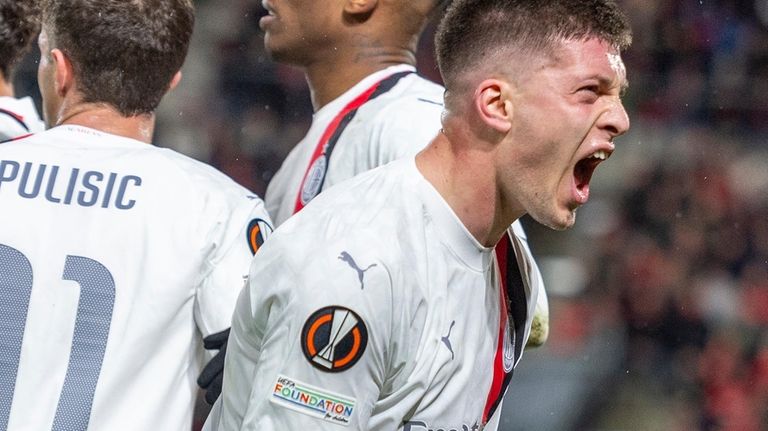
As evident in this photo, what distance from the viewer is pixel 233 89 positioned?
9.40 meters

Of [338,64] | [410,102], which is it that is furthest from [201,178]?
[338,64]

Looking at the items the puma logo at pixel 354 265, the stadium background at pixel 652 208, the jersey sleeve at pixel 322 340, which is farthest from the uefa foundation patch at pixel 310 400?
the stadium background at pixel 652 208

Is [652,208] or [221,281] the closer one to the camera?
[221,281]

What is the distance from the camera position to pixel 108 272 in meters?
2.65

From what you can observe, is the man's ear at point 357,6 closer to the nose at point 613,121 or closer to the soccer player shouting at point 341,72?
the soccer player shouting at point 341,72

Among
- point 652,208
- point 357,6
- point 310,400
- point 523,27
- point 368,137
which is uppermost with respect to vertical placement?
point 523,27

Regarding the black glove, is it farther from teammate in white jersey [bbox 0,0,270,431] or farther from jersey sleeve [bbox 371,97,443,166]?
jersey sleeve [bbox 371,97,443,166]

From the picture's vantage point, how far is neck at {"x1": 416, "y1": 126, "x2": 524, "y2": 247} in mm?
2426

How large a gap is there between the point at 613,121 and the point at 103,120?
116 centimetres

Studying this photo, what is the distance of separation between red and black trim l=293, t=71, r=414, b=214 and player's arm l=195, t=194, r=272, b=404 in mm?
760

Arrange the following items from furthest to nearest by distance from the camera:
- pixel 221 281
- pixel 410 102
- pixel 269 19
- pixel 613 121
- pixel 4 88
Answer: pixel 269 19, pixel 4 88, pixel 410 102, pixel 221 281, pixel 613 121

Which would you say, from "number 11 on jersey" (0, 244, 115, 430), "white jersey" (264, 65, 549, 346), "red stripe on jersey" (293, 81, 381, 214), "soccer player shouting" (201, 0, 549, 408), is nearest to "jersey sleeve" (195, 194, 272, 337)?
"number 11 on jersey" (0, 244, 115, 430)

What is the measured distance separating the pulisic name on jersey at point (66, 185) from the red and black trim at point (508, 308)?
0.80 meters

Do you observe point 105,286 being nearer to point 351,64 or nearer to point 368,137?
point 368,137
